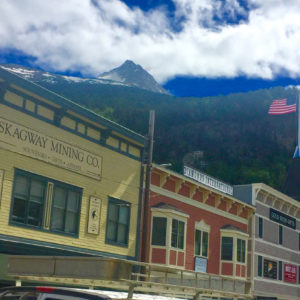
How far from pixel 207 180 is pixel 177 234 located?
5.42 m

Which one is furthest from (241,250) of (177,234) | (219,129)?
(219,129)

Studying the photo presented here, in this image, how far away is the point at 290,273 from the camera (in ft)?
140

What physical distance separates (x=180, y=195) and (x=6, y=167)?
38.6 feet

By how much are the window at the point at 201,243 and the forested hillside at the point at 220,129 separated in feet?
212

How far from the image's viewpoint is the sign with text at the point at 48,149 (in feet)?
67.3

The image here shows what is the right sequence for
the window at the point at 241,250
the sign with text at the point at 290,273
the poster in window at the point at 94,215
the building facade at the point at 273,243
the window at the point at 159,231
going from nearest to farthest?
the poster in window at the point at 94,215 < the window at the point at 159,231 < the window at the point at 241,250 < the building facade at the point at 273,243 < the sign with text at the point at 290,273

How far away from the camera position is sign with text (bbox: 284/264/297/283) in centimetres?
4182

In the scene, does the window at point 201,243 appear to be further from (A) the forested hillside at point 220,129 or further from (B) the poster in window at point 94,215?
(A) the forested hillside at point 220,129

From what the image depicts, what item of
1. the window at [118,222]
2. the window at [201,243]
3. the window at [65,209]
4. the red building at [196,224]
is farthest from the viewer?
the window at [201,243]

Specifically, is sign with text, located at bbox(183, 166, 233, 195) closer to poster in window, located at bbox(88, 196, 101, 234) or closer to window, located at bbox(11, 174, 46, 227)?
poster in window, located at bbox(88, 196, 101, 234)

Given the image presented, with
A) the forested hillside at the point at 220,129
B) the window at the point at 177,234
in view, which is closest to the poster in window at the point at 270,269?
the window at the point at 177,234

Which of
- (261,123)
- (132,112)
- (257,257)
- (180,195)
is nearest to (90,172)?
(180,195)

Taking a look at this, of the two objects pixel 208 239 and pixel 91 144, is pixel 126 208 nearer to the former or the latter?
pixel 91 144

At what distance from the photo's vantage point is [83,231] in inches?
922
